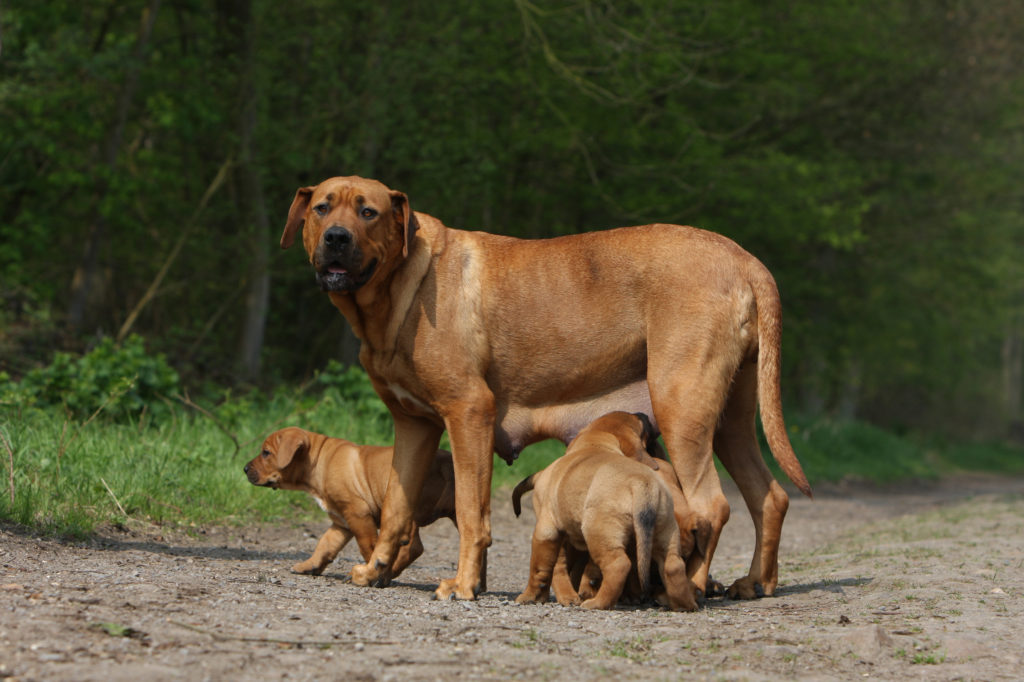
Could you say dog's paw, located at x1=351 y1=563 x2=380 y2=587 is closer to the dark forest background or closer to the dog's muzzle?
the dog's muzzle

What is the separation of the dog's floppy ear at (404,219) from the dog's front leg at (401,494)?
101cm

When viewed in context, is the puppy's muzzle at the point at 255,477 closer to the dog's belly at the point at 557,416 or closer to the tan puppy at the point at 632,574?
the dog's belly at the point at 557,416

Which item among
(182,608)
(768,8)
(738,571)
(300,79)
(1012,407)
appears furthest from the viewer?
(1012,407)

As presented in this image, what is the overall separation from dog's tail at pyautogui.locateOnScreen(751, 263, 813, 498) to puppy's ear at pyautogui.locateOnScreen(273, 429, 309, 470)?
2.68m

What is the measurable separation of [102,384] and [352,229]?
18.4 ft

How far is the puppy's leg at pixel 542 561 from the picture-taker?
5.49m

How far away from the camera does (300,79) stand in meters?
16.1

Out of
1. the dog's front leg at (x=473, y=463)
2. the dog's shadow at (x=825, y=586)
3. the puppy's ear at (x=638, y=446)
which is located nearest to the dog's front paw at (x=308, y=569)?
the dog's front leg at (x=473, y=463)

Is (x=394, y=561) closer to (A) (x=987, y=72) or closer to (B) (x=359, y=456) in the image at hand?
(B) (x=359, y=456)

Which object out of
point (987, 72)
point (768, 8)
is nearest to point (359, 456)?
point (768, 8)

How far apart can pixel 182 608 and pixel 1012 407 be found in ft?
146

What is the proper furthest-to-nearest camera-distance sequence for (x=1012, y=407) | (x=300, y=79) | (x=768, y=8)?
(x=1012, y=407)
(x=768, y=8)
(x=300, y=79)

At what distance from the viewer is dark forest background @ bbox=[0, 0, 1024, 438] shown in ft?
50.5

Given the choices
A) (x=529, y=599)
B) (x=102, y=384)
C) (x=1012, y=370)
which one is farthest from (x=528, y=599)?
(x=1012, y=370)
